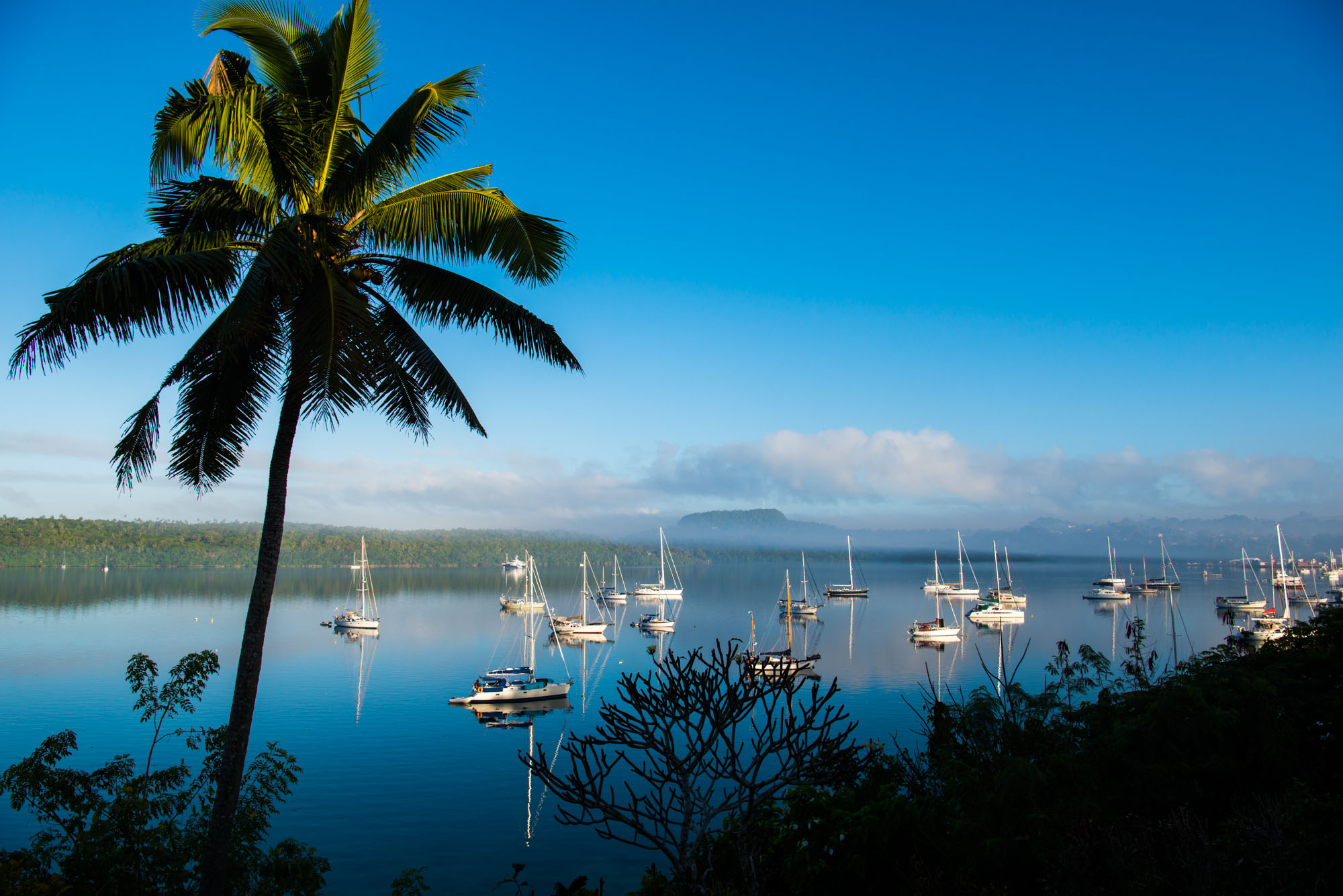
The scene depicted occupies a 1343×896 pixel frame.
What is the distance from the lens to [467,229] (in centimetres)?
834

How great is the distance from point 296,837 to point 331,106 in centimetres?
2199

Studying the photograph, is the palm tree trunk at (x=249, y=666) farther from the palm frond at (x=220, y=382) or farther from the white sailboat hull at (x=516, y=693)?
the white sailboat hull at (x=516, y=693)

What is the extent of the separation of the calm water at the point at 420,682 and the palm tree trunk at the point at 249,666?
14.6 m

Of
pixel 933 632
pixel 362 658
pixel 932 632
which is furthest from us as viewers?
pixel 933 632

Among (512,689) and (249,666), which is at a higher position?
(249,666)

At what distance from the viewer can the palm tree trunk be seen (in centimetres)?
711

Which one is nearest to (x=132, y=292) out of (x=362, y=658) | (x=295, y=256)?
(x=295, y=256)

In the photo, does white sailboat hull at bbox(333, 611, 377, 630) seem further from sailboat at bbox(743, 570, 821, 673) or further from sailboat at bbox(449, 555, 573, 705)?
sailboat at bbox(743, 570, 821, 673)

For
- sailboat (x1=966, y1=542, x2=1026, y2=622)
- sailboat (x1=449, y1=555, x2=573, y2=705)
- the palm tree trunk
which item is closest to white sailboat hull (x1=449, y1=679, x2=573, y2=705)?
sailboat (x1=449, y1=555, x2=573, y2=705)

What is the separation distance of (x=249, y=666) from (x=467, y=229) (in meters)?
4.98

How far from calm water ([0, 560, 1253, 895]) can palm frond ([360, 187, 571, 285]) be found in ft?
45.3

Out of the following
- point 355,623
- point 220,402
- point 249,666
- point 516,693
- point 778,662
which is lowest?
point 516,693

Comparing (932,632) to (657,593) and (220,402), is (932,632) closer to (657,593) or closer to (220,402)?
(657,593)

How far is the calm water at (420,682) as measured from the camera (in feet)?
74.8
